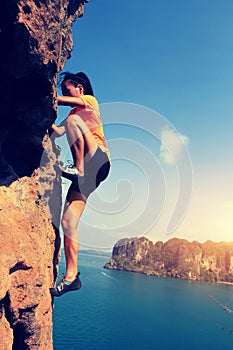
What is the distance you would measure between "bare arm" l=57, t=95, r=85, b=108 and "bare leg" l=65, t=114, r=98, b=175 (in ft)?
1.04

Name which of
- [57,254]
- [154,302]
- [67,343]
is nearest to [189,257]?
[154,302]

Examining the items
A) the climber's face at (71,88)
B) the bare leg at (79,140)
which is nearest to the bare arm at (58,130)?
the climber's face at (71,88)

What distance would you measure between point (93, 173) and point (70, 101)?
1.68 meters

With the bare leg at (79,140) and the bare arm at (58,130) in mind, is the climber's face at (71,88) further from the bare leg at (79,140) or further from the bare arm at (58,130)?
the bare arm at (58,130)

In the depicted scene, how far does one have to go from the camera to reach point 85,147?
19.0 feet

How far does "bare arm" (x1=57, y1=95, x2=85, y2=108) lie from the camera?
5781mm

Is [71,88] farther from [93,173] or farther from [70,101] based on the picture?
[93,173]

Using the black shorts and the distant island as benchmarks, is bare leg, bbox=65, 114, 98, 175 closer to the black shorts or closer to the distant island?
the black shorts

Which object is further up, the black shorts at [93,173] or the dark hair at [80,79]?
the dark hair at [80,79]

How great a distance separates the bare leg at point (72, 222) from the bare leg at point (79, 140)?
2.61 feet

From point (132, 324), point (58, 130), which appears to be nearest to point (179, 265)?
point (132, 324)

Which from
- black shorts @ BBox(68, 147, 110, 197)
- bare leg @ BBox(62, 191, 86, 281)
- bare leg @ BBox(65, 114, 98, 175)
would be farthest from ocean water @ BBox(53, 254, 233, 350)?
bare leg @ BBox(65, 114, 98, 175)

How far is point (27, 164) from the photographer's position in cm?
728

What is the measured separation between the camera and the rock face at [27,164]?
4.80 metres
